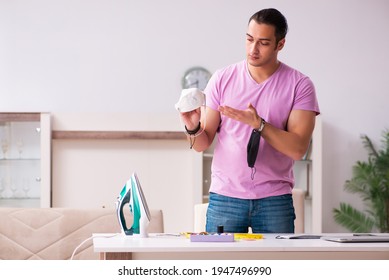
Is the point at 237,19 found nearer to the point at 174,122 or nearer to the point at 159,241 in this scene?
the point at 174,122

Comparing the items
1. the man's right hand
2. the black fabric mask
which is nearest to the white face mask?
the man's right hand

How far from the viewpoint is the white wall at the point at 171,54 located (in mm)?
6383

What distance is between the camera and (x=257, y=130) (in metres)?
2.76

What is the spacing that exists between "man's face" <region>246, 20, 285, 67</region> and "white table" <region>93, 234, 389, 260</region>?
0.80 m

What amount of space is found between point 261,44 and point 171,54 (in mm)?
3596

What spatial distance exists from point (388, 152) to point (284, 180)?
380cm

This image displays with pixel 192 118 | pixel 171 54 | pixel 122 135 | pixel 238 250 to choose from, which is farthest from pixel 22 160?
pixel 238 250

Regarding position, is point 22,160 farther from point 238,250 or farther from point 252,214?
point 238,250

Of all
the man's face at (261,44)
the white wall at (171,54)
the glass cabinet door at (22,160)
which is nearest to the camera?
the man's face at (261,44)

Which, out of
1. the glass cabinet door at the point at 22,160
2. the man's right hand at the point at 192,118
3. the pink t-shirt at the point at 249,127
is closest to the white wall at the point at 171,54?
the glass cabinet door at the point at 22,160

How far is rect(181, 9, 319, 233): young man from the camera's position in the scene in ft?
9.12

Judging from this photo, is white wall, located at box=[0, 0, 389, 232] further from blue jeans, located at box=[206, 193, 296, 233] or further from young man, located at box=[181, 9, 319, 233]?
blue jeans, located at box=[206, 193, 296, 233]

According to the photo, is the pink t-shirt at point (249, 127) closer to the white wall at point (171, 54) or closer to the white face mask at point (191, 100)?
the white face mask at point (191, 100)
